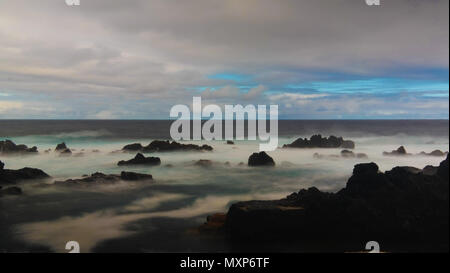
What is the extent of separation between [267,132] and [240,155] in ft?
1.94

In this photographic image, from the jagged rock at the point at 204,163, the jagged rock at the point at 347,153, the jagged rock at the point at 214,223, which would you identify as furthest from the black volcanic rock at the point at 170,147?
the jagged rock at the point at 347,153

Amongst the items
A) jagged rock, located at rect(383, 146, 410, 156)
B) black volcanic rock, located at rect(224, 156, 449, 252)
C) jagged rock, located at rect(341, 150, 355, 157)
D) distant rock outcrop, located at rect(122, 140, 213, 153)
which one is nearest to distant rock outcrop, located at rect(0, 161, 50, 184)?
distant rock outcrop, located at rect(122, 140, 213, 153)

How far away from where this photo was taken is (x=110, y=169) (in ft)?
16.8

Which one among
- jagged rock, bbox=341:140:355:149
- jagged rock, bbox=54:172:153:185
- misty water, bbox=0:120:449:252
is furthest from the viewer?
jagged rock, bbox=341:140:355:149

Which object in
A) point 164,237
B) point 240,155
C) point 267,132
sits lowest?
point 164,237

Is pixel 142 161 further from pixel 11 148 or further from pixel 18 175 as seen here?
pixel 11 148

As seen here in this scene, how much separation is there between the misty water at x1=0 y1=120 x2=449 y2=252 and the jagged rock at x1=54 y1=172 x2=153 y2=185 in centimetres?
8

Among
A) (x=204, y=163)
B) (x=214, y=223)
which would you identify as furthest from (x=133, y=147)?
(x=214, y=223)

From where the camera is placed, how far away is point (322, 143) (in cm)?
586

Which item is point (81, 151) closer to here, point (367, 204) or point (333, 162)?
point (333, 162)

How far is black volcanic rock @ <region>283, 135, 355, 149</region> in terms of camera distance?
5.67 meters

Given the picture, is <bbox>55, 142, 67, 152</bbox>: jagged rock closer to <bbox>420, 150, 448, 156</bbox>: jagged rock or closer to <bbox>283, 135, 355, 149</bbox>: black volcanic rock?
<bbox>283, 135, 355, 149</bbox>: black volcanic rock
